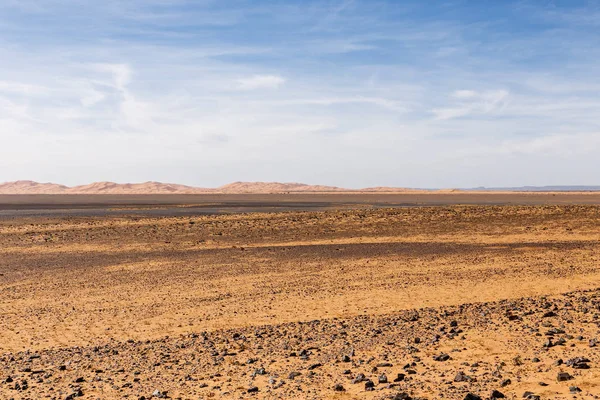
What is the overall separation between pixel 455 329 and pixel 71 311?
8973mm

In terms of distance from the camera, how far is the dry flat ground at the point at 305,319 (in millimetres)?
7805

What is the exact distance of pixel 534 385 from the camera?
278 inches

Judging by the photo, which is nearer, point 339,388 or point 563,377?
point 563,377

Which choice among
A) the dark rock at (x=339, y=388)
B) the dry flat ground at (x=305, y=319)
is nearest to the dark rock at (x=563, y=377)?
the dry flat ground at (x=305, y=319)

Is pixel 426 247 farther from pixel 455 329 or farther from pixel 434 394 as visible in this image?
pixel 434 394

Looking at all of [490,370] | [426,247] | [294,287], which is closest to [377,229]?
[426,247]

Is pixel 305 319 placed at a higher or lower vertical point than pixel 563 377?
lower

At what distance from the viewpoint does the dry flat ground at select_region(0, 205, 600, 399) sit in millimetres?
7805

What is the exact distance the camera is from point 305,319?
11961mm

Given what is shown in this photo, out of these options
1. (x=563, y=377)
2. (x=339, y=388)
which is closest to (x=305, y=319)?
(x=339, y=388)

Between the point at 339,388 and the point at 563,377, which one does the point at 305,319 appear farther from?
the point at 563,377

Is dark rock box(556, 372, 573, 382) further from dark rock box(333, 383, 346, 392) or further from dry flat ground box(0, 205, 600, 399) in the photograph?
dark rock box(333, 383, 346, 392)

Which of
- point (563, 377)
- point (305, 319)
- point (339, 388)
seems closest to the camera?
point (563, 377)

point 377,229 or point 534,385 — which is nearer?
point 534,385
